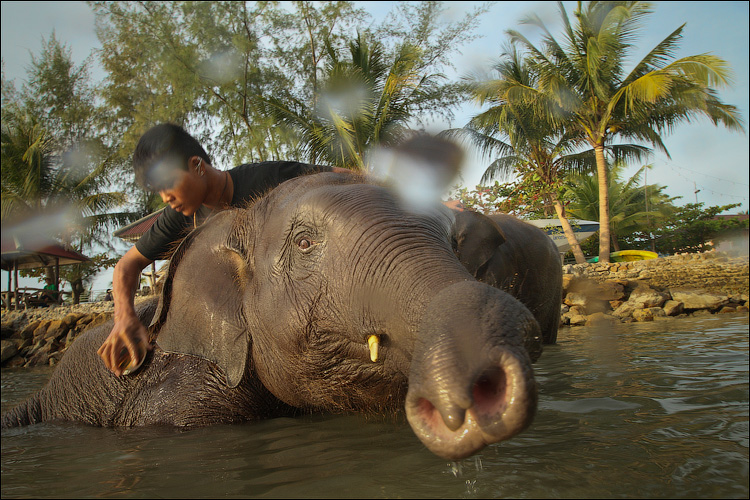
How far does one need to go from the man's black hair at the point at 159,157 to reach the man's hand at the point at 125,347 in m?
0.84

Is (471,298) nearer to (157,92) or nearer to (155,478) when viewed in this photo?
(155,478)

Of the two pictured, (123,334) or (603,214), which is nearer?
(123,334)

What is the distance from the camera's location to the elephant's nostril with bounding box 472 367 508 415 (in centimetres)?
137

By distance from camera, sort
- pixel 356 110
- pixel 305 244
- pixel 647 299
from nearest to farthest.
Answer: pixel 305 244 < pixel 647 299 < pixel 356 110

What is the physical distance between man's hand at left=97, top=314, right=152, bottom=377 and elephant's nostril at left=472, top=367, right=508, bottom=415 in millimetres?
2429

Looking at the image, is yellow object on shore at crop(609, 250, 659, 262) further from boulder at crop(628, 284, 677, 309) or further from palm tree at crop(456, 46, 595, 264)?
boulder at crop(628, 284, 677, 309)

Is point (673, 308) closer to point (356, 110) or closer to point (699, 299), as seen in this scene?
point (699, 299)

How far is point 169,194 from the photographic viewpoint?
3.05 metres

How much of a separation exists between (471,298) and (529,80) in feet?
73.9

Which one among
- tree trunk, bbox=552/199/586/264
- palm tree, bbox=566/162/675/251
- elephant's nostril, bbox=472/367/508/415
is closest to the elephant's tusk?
elephant's nostril, bbox=472/367/508/415

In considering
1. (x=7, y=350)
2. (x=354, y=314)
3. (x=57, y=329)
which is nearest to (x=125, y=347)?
(x=354, y=314)

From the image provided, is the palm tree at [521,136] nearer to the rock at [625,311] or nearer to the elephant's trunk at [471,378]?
the rock at [625,311]

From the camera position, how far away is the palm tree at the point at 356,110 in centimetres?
1720

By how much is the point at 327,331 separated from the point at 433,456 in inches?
26.5
